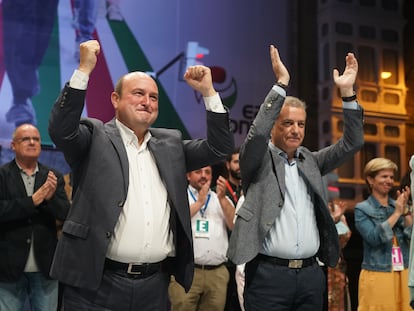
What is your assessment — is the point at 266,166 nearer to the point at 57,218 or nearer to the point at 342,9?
the point at 57,218

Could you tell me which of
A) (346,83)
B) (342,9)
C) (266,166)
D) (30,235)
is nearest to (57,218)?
(30,235)

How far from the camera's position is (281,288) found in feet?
7.87

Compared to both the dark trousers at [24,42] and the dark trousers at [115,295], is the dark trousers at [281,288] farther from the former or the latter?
the dark trousers at [24,42]

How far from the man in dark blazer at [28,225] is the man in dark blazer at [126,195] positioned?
145 cm

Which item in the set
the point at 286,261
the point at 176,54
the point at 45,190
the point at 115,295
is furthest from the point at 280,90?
the point at 176,54

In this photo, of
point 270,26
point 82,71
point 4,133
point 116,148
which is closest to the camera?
point 82,71

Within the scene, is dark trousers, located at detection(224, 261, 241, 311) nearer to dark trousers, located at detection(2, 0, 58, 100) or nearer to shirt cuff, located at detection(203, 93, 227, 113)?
shirt cuff, located at detection(203, 93, 227, 113)

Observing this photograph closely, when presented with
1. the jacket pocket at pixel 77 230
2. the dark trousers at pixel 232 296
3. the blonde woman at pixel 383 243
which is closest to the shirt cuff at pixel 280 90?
the jacket pocket at pixel 77 230

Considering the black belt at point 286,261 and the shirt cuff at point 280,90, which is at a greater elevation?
the shirt cuff at point 280,90

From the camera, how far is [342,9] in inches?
276

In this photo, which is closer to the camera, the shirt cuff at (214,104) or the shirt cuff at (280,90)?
the shirt cuff at (214,104)

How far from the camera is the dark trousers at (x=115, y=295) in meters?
2.03

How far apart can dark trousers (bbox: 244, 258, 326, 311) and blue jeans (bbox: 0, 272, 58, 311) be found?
65.1 inches

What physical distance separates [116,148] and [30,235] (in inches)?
67.5
